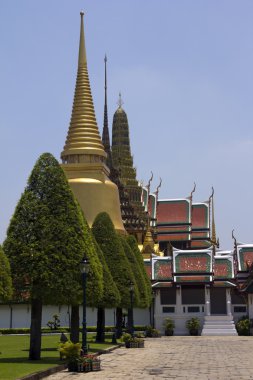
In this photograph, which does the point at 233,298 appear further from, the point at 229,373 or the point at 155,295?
the point at 229,373

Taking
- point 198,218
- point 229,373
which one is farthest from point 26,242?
point 198,218

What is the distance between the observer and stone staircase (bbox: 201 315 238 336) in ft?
188

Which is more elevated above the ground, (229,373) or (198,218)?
(198,218)

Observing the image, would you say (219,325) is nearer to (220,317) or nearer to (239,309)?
(220,317)

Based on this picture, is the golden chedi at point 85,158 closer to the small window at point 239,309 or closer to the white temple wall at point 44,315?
the white temple wall at point 44,315

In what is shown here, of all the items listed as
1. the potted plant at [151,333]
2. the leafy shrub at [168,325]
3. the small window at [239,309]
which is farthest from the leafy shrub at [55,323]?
the small window at [239,309]

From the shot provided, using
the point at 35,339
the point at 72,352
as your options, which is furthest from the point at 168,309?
the point at 72,352

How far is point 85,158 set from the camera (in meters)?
69.2

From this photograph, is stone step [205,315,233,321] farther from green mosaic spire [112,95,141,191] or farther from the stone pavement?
green mosaic spire [112,95,141,191]

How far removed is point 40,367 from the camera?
23172 millimetres

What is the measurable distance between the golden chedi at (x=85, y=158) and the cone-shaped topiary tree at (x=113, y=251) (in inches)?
1067

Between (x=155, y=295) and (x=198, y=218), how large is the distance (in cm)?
3063

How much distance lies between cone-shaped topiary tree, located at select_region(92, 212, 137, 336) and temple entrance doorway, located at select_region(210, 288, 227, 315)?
68.9 ft

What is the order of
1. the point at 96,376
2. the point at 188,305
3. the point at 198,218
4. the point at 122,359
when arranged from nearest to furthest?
1. the point at 96,376
2. the point at 122,359
3. the point at 188,305
4. the point at 198,218
